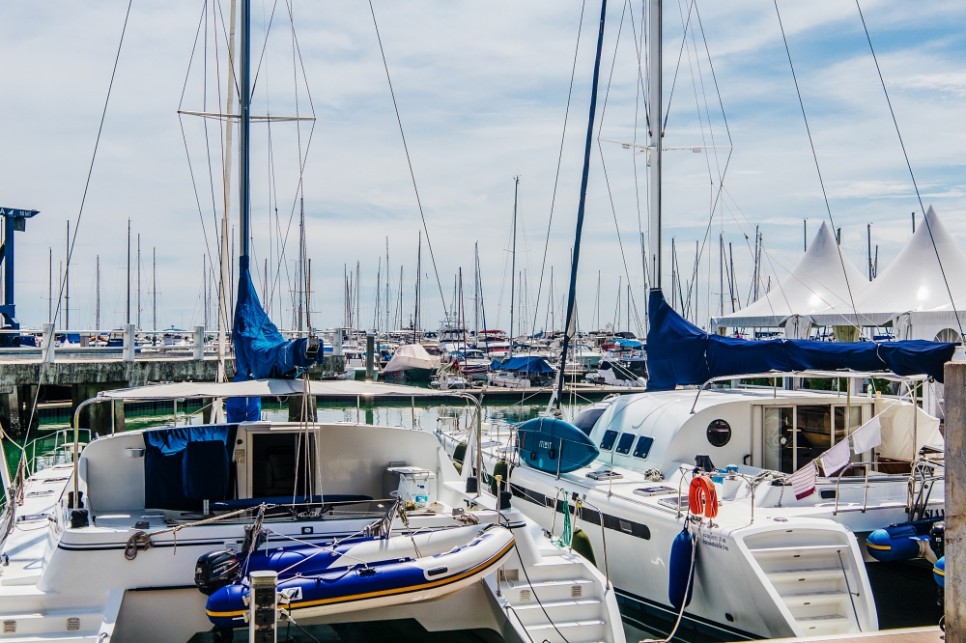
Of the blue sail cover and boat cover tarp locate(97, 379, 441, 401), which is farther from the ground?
the blue sail cover

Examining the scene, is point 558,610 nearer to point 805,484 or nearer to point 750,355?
point 805,484

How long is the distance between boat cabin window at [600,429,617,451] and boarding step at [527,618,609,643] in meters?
5.98

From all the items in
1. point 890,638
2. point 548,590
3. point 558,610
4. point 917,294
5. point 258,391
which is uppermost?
point 917,294

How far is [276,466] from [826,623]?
5905 mm

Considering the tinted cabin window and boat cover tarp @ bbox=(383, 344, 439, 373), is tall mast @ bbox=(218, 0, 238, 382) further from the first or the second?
boat cover tarp @ bbox=(383, 344, 439, 373)

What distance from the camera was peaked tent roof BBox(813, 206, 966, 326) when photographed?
86.3ft

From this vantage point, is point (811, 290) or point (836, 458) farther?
point (811, 290)

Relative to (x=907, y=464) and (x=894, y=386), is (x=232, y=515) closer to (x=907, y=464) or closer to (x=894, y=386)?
(x=907, y=464)

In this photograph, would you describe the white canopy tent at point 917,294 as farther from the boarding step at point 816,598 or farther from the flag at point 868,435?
the boarding step at point 816,598

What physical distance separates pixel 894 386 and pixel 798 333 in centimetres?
598

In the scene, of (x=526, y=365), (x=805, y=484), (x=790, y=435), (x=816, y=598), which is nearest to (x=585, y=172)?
(x=790, y=435)

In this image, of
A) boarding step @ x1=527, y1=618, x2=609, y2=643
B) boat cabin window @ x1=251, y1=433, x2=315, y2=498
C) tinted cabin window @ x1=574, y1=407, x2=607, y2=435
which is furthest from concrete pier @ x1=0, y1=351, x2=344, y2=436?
boarding step @ x1=527, y1=618, x2=609, y2=643

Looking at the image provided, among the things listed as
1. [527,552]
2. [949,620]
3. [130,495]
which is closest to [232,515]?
[130,495]

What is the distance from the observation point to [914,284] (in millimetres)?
27125
